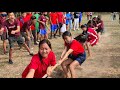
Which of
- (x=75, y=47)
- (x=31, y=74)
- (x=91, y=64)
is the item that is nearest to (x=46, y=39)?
(x=31, y=74)

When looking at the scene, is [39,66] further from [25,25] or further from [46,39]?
[25,25]

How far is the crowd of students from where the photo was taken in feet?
13.2

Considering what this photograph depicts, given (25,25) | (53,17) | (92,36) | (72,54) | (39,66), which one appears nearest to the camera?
(39,66)

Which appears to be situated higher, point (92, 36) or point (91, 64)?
point (92, 36)

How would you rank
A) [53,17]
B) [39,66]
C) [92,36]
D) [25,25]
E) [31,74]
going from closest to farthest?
1. [31,74]
2. [39,66]
3. [25,25]
4. [92,36]
5. [53,17]

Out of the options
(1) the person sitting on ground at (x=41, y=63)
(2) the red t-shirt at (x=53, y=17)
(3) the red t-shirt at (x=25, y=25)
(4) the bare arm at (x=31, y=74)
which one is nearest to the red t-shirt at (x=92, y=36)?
(3) the red t-shirt at (x=25, y=25)

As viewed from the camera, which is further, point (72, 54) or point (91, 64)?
point (91, 64)

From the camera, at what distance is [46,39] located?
4.08 metres

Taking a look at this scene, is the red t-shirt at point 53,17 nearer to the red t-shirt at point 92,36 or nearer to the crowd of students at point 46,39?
the crowd of students at point 46,39

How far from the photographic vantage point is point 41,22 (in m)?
10.7

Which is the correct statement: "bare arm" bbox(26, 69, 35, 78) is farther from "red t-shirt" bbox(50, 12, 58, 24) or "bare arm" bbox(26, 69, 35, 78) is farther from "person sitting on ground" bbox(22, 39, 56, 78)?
"red t-shirt" bbox(50, 12, 58, 24)
